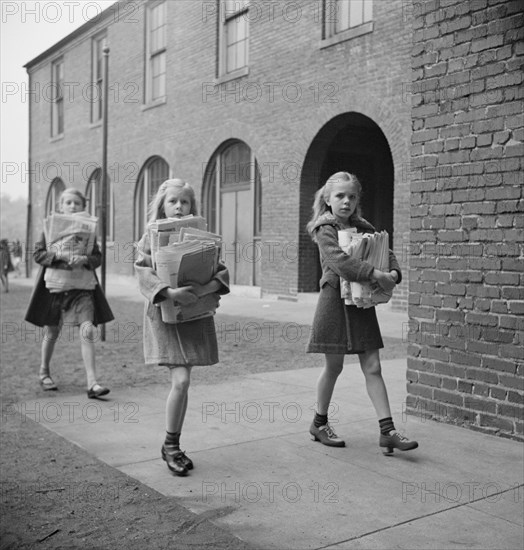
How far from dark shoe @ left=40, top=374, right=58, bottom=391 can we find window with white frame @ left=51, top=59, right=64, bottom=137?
834 inches

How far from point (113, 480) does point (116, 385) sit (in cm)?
281

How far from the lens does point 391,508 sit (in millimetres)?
3426

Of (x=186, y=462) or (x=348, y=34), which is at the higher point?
(x=348, y=34)

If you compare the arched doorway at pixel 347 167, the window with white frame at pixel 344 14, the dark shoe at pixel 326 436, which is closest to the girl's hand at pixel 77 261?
the dark shoe at pixel 326 436

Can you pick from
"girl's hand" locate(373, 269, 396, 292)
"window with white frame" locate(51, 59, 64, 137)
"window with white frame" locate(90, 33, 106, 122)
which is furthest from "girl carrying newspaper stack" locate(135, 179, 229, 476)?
"window with white frame" locate(51, 59, 64, 137)

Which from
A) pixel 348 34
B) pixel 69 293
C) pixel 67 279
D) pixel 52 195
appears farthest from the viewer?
pixel 52 195

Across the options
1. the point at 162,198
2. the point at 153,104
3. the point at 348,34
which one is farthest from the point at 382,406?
the point at 153,104

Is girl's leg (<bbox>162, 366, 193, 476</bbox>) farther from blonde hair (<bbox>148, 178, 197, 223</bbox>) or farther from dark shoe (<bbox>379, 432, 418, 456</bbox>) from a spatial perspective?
dark shoe (<bbox>379, 432, 418, 456</bbox>)

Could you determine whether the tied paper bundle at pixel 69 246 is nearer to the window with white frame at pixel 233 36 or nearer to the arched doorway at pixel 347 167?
the arched doorway at pixel 347 167

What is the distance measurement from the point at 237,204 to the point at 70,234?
35.7ft

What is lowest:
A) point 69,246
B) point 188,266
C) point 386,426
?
point 386,426

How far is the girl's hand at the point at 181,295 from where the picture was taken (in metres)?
3.92

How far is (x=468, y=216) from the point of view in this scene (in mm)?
4871

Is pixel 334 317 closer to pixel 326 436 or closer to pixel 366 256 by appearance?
pixel 366 256
